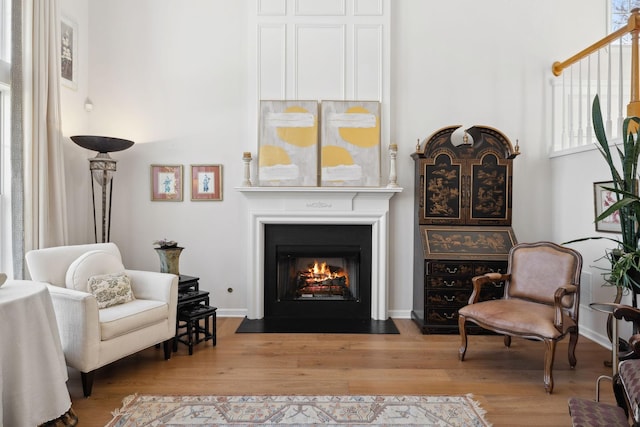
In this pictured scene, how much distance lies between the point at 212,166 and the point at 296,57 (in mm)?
1557

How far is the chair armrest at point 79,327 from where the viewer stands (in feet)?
8.24

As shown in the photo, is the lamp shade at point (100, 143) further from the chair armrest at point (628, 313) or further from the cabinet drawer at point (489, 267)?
the chair armrest at point (628, 313)

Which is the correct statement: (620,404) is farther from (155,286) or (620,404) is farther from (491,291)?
(155,286)

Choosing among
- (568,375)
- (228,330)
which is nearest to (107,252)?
(228,330)

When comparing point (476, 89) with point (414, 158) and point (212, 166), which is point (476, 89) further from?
point (212, 166)

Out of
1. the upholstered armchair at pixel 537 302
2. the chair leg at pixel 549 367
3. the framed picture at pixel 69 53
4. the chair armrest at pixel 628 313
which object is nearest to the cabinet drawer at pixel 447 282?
the upholstered armchair at pixel 537 302

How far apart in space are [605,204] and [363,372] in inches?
107

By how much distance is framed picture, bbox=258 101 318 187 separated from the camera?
412cm

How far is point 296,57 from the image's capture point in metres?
4.17

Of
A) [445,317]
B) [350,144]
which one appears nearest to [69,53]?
[350,144]

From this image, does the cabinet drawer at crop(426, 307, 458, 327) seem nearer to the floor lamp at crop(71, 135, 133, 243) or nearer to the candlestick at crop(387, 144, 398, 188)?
the candlestick at crop(387, 144, 398, 188)

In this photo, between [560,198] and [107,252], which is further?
[560,198]

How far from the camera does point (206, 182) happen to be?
4293 mm

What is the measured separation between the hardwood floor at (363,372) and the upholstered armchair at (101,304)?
0.83ft
